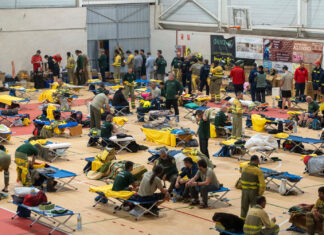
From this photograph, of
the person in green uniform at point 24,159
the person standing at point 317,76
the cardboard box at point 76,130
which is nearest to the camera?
the person in green uniform at point 24,159

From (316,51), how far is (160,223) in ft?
61.3

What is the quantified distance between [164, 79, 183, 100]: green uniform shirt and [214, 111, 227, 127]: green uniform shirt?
2.85 metres

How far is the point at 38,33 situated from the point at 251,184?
82.0ft

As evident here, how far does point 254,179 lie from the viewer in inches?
520

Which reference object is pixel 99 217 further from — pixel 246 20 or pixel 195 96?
pixel 246 20

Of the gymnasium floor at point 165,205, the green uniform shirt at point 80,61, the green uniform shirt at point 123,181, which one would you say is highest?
the green uniform shirt at point 80,61

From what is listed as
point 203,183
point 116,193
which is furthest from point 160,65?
point 116,193

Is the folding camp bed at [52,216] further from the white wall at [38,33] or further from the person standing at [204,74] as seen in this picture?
the white wall at [38,33]

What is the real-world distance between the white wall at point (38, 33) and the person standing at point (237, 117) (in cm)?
1765

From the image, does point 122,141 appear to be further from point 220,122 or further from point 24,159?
point 24,159

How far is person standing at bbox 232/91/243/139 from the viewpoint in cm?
2069

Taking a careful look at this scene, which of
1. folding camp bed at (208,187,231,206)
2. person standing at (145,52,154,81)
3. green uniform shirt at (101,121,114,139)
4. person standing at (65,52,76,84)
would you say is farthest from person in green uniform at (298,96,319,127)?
person standing at (65,52,76,84)

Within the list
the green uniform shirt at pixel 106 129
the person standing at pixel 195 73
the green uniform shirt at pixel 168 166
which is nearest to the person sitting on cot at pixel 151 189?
the green uniform shirt at pixel 168 166

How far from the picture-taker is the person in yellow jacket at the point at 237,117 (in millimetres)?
20688
